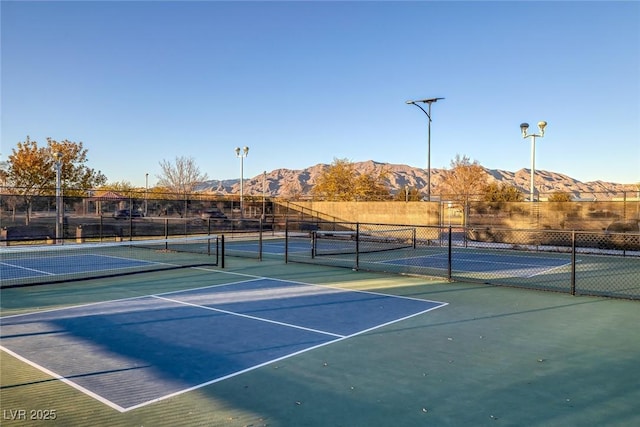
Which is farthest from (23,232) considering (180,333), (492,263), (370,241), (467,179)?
(467,179)

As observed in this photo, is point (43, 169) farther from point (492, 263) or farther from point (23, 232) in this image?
point (492, 263)

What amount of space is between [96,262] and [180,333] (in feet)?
34.9

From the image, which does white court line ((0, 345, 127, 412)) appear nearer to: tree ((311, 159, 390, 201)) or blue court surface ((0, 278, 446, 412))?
blue court surface ((0, 278, 446, 412))

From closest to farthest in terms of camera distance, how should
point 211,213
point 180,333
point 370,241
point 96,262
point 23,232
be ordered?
1. point 180,333
2. point 96,262
3. point 23,232
4. point 370,241
5. point 211,213

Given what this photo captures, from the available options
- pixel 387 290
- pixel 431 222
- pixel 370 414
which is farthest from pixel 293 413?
pixel 431 222

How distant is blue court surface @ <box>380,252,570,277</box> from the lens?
14578 mm

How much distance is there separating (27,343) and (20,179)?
99.3 ft

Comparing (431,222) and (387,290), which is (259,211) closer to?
(431,222)

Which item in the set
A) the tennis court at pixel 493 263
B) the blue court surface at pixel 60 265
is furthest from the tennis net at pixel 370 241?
the blue court surface at pixel 60 265

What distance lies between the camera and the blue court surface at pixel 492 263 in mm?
14578

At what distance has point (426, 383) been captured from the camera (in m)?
4.97

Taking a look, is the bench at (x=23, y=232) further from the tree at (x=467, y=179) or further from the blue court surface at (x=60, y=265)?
the tree at (x=467, y=179)

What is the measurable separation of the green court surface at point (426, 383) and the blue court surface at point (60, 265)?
5.21m

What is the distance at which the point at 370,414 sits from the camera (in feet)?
13.8
